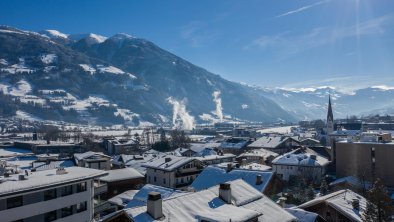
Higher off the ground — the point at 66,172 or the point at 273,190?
the point at 66,172

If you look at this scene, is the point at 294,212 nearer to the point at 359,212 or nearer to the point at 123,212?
the point at 359,212

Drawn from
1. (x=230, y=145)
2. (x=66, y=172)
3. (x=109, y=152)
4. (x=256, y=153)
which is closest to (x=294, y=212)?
(x=66, y=172)

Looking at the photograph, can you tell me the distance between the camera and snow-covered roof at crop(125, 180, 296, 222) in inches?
792

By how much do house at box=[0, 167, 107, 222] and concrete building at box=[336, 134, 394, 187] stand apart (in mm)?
47176

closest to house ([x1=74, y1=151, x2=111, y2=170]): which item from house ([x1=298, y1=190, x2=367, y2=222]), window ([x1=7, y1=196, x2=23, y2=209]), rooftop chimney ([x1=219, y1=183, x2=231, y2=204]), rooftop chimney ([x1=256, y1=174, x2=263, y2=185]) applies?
rooftop chimney ([x1=256, y1=174, x2=263, y2=185])

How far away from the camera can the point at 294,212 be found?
101 ft

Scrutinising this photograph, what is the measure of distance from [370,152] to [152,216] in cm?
5399

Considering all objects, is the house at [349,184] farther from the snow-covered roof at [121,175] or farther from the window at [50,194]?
the window at [50,194]

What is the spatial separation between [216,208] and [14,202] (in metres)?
15.2

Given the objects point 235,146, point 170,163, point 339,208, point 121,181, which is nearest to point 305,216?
point 339,208

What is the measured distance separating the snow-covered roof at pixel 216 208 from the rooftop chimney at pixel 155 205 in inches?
10.2

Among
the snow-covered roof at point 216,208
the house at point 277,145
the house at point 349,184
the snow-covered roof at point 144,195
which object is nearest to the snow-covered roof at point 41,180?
the snow-covered roof at point 144,195

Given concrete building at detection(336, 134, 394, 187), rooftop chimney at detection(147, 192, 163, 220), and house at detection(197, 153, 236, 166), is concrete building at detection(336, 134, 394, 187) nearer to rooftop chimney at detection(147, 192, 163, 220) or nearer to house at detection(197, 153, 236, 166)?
house at detection(197, 153, 236, 166)

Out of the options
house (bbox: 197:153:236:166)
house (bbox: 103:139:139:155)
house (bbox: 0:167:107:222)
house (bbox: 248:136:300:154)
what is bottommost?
house (bbox: 103:139:139:155)
